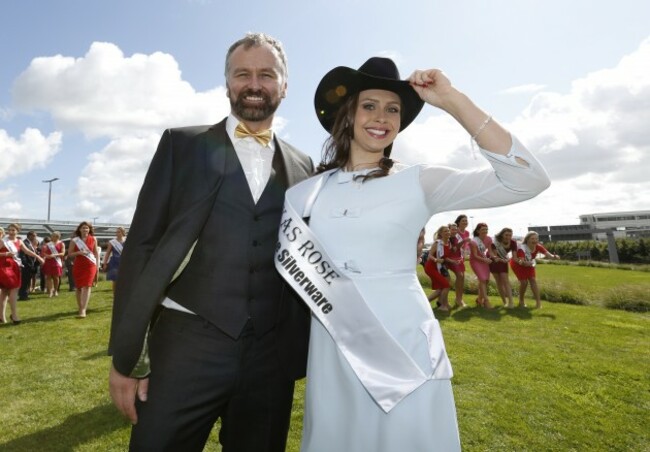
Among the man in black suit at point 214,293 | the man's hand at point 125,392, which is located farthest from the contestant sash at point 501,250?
the man's hand at point 125,392

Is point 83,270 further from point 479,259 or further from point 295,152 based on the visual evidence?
point 479,259

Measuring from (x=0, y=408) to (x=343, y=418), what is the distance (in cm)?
445

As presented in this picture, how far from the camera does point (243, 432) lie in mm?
2043

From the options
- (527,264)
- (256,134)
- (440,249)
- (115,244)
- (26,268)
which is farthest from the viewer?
(26,268)

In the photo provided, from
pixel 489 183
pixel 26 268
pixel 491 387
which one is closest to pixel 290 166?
pixel 489 183

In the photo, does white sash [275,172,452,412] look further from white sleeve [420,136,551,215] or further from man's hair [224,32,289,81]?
man's hair [224,32,289,81]

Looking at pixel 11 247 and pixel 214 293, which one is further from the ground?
pixel 214 293

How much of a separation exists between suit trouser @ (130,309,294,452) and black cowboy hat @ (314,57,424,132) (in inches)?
48.5

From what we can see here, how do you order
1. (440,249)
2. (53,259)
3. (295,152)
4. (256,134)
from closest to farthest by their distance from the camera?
(256,134), (295,152), (440,249), (53,259)

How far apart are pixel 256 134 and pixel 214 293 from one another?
830 millimetres

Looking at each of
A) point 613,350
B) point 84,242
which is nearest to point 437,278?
point 613,350

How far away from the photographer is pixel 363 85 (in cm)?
212

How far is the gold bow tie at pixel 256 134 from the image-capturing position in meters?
2.17

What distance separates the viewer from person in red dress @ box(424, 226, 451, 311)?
32.1 ft
